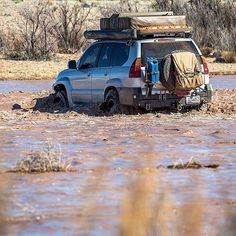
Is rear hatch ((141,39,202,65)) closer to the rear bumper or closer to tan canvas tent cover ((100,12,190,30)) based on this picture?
tan canvas tent cover ((100,12,190,30))

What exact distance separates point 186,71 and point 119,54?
4.57 ft

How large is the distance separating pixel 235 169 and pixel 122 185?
1.86 metres

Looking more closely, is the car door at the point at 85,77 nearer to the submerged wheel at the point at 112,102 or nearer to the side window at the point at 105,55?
the side window at the point at 105,55

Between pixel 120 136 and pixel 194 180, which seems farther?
pixel 120 136

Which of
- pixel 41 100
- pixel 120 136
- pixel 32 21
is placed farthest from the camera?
pixel 32 21

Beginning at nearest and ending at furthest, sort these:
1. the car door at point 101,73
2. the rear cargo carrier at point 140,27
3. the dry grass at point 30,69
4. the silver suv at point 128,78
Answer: the silver suv at point 128,78, the rear cargo carrier at point 140,27, the car door at point 101,73, the dry grass at point 30,69

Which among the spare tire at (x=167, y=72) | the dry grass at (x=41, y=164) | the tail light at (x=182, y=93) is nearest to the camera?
the dry grass at (x=41, y=164)

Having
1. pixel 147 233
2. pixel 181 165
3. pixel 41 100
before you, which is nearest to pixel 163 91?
pixel 41 100

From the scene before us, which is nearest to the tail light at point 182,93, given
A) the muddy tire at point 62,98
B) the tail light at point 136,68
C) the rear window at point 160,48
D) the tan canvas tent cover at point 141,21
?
the rear window at point 160,48

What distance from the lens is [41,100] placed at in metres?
21.1

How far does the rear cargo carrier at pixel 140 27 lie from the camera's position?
17531 millimetres

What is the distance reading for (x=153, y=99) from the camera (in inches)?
688

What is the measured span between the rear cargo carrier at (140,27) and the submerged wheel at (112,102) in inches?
42.8

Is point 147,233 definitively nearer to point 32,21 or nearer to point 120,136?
point 120,136
